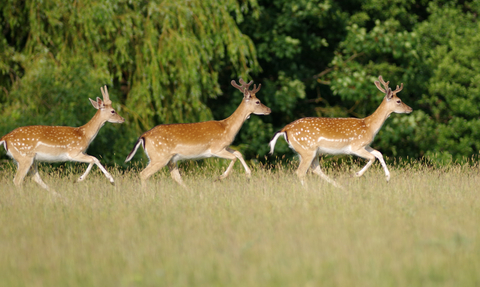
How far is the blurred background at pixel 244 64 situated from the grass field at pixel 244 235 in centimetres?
331

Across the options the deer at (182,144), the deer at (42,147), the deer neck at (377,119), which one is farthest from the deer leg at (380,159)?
the deer at (42,147)

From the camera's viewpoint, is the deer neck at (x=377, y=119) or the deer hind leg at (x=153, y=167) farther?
the deer neck at (x=377, y=119)

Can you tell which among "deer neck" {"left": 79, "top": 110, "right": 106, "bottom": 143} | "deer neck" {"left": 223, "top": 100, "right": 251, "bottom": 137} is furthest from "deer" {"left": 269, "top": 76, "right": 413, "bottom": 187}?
"deer neck" {"left": 79, "top": 110, "right": 106, "bottom": 143}

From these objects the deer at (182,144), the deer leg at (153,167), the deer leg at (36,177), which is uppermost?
the deer at (182,144)

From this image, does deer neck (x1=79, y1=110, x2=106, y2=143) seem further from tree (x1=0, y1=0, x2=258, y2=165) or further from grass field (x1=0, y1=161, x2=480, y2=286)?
tree (x1=0, y1=0, x2=258, y2=165)

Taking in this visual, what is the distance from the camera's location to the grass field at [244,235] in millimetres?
4059

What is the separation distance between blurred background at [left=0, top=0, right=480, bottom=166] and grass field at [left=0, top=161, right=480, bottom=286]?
331cm

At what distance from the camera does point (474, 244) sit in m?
4.69

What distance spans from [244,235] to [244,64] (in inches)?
301

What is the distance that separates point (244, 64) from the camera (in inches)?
490

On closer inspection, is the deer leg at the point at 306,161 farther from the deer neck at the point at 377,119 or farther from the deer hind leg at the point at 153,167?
the deer hind leg at the point at 153,167

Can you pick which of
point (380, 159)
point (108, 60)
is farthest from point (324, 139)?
point (108, 60)

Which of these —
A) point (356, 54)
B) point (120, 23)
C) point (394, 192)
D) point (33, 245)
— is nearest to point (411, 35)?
point (356, 54)

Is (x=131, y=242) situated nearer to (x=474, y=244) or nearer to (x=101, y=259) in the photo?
(x=101, y=259)
